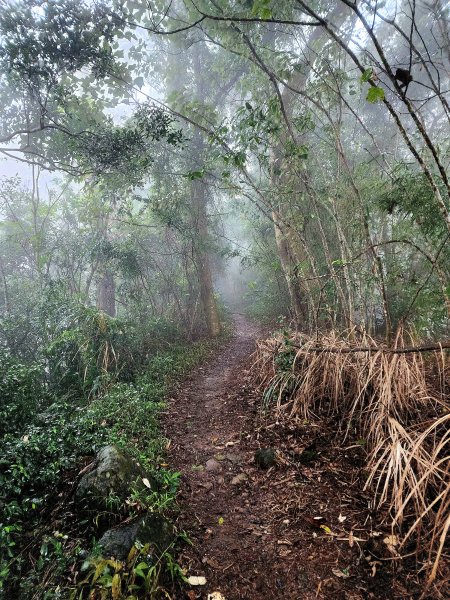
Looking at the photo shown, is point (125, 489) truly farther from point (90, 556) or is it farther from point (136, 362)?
point (136, 362)

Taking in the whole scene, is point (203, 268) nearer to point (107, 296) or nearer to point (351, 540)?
point (107, 296)

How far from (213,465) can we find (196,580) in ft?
4.56

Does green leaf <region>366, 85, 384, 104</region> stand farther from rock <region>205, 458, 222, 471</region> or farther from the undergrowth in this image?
rock <region>205, 458, 222, 471</region>

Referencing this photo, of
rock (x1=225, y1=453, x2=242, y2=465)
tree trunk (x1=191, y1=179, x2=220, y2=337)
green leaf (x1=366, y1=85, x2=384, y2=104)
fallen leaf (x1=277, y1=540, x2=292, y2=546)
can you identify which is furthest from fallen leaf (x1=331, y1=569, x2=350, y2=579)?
tree trunk (x1=191, y1=179, x2=220, y2=337)

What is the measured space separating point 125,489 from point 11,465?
0.99 m

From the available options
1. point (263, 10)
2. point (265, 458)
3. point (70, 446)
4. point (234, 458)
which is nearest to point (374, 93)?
point (263, 10)

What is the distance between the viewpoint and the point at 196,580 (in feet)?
7.25

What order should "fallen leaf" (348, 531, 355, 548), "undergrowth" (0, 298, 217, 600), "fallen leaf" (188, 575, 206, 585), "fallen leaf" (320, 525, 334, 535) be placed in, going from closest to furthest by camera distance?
"undergrowth" (0, 298, 217, 600)
"fallen leaf" (188, 575, 206, 585)
"fallen leaf" (348, 531, 355, 548)
"fallen leaf" (320, 525, 334, 535)

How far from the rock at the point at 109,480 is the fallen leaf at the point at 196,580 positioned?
75 centimetres

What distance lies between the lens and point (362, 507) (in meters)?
2.75

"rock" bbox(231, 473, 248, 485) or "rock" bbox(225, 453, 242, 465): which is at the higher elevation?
"rock" bbox(225, 453, 242, 465)

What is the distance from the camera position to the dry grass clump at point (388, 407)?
245 cm

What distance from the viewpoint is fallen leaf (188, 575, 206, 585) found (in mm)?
2188

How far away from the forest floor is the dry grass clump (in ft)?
0.79
